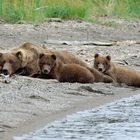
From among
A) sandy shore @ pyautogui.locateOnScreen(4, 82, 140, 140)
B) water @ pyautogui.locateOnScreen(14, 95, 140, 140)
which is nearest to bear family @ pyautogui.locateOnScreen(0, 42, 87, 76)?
sandy shore @ pyautogui.locateOnScreen(4, 82, 140, 140)

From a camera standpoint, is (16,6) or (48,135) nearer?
(48,135)

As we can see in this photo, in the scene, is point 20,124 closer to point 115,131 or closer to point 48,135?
point 48,135

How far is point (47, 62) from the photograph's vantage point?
39.9 ft

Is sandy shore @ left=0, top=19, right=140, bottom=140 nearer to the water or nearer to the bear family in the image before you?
the water

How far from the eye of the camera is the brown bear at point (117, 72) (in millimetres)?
12719

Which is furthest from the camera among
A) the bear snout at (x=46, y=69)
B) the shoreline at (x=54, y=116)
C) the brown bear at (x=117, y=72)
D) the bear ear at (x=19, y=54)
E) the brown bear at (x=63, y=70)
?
the brown bear at (x=117, y=72)

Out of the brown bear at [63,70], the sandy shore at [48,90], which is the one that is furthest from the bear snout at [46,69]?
the sandy shore at [48,90]

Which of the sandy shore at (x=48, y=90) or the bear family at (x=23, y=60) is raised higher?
the bear family at (x=23, y=60)

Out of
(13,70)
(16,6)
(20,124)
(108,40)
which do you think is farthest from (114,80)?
(16,6)

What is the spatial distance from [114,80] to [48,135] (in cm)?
459

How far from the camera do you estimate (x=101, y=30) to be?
21406mm

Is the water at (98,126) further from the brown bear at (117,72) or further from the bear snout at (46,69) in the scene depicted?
the brown bear at (117,72)

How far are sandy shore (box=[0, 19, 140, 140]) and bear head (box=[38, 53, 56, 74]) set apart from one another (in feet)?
0.91

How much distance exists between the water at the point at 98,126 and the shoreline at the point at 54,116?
91 millimetres
